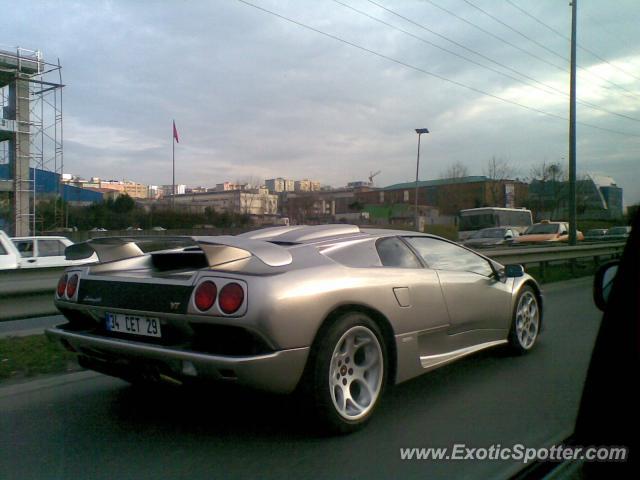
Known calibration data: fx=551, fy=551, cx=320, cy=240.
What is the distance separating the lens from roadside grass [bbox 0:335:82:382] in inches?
210

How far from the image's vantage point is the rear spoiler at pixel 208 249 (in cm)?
359

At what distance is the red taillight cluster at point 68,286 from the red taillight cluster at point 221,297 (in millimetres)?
1292

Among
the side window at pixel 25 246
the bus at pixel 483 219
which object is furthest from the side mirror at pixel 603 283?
the bus at pixel 483 219

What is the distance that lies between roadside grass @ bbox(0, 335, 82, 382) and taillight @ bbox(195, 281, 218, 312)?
2864 millimetres

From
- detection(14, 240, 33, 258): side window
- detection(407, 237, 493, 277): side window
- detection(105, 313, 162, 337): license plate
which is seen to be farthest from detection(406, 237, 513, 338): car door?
detection(14, 240, 33, 258): side window

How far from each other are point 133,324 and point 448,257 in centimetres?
284

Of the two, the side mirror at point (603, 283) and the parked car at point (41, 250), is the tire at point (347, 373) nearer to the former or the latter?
the side mirror at point (603, 283)

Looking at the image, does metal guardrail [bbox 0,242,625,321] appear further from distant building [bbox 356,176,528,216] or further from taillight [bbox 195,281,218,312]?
distant building [bbox 356,176,528,216]

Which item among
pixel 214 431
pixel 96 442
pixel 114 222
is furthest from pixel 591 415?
pixel 114 222

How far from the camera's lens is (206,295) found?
337cm

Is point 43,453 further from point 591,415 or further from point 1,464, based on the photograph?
point 591,415

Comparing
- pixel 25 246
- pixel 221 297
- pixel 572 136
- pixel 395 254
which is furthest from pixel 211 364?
pixel 572 136

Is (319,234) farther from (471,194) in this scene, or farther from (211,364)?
(471,194)

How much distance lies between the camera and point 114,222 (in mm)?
21969
